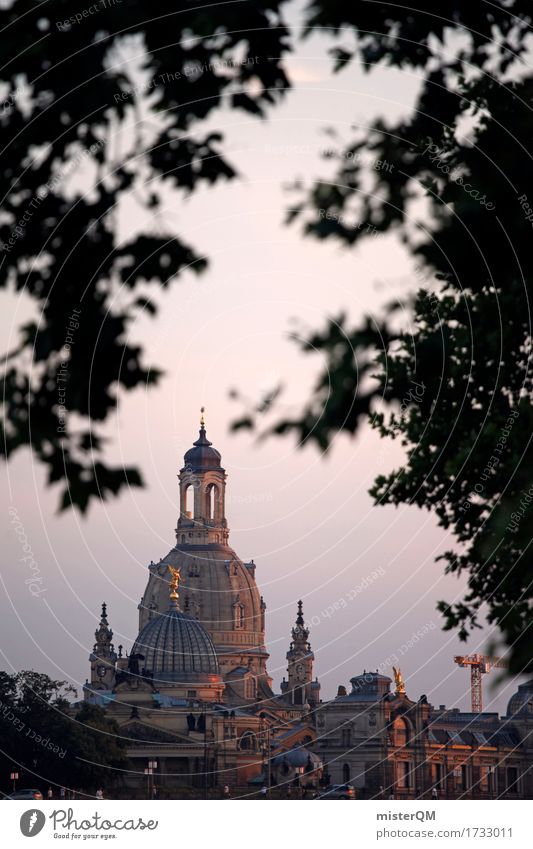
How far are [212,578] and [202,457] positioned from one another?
15.0 metres

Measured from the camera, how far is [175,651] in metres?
162

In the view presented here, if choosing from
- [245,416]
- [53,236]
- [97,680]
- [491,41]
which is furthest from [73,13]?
[97,680]

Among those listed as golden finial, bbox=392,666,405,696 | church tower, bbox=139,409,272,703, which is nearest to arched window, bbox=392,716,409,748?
golden finial, bbox=392,666,405,696

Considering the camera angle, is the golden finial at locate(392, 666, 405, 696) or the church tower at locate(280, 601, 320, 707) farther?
the church tower at locate(280, 601, 320, 707)

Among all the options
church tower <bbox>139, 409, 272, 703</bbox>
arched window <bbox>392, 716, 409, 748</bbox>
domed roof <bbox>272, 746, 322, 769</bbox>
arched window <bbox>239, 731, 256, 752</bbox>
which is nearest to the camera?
domed roof <bbox>272, 746, 322, 769</bbox>

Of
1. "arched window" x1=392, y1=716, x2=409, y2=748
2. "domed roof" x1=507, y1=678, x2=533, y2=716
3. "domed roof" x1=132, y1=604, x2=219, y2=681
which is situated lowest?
"arched window" x1=392, y1=716, x2=409, y2=748

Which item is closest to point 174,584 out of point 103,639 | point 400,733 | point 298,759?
point 103,639

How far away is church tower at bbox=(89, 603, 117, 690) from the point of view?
158250mm

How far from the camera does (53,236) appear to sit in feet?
48.5

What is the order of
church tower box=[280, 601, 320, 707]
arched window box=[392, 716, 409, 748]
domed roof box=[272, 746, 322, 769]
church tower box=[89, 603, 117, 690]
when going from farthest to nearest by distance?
church tower box=[280, 601, 320, 707]
church tower box=[89, 603, 117, 690]
arched window box=[392, 716, 409, 748]
domed roof box=[272, 746, 322, 769]

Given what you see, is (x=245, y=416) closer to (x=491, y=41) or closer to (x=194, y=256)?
(x=194, y=256)

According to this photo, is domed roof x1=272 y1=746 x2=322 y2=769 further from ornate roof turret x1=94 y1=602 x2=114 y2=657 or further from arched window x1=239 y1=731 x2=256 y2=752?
ornate roof turret x1=94 y1=602 x2=114 y2=657

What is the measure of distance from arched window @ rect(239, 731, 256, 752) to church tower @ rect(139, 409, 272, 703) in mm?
26270
